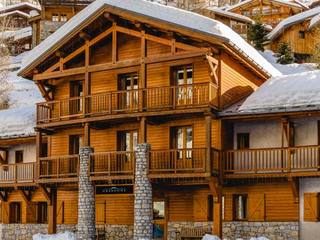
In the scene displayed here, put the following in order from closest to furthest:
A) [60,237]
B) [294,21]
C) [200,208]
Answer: [200,208], [60,237], [294,21]

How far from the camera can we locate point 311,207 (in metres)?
27.5

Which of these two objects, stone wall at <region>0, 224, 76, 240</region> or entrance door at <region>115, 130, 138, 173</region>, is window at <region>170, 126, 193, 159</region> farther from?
stone wall at <region>0, 224, 76, 240</region>

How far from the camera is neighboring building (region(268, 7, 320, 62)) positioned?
64688 millimetres

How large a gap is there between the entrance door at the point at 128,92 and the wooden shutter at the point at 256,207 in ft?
21.0

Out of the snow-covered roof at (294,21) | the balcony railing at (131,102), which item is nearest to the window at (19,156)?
the balcony railing at (131,102)

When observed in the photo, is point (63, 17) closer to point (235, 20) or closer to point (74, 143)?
point (235, 20)

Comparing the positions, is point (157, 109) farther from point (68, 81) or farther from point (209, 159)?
point (68, 81)

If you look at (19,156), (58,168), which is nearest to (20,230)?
(19,156)

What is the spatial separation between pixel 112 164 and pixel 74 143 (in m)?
3.99

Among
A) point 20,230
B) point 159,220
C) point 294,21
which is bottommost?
point 20,230

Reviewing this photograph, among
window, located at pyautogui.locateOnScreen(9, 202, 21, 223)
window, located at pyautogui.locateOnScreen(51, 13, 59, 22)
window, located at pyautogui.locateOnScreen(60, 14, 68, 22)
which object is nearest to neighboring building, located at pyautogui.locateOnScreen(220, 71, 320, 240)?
window, located at pyautogui.locateOnScreen(9, 202, 21, 223)

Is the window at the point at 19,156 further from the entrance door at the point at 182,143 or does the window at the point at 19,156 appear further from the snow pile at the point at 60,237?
the entrance door at the point at 182,143

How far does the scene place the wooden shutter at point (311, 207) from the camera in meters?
27.5

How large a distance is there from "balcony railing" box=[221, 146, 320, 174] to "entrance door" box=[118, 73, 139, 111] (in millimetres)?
4852
